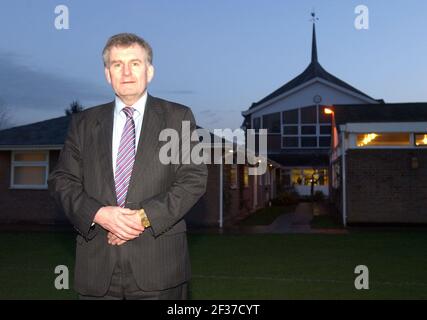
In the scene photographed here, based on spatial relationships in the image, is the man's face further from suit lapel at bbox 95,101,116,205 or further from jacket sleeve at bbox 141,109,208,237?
jacket sleeve at bbox 141,109,208,237

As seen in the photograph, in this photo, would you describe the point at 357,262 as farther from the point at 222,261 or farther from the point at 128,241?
the point at 128,241

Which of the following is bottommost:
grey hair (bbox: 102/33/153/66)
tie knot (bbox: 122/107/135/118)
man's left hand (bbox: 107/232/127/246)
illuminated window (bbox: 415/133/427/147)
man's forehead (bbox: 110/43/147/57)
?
man's left hand (bbox: 107/232/127/246)

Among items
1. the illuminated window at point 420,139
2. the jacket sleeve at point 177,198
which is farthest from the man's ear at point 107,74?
the illuminated window at point 420,139

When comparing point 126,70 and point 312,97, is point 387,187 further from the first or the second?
point 312,97

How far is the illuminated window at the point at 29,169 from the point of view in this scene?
687 inches

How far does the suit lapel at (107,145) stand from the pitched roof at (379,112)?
612 inches

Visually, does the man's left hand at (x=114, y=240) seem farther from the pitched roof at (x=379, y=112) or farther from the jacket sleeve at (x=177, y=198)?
the pitched roof at (x=379, y=112)

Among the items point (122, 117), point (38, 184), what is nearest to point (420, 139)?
point (38, 184)

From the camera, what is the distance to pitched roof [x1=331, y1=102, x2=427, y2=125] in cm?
1764

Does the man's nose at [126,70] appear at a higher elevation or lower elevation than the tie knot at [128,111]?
higher

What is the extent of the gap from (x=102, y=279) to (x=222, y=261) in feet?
22.9

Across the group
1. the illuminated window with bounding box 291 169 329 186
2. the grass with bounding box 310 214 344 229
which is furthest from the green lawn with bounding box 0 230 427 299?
the illuminated window with bounding box 291 169 329 186

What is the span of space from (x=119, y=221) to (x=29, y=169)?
16.6 metres
